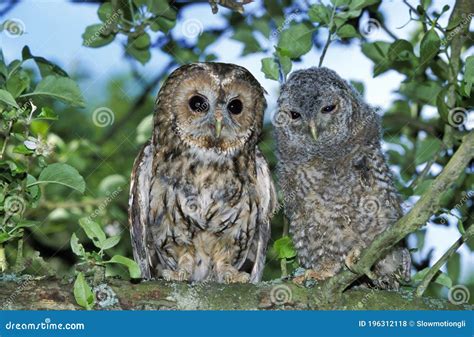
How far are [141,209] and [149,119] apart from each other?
85 cm

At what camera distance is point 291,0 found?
4.68 meters

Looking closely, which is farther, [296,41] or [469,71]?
[296,41]

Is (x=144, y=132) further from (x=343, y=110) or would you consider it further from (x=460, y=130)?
(x=460, y=130)

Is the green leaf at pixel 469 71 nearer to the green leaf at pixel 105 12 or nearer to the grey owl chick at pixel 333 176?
the grey owl chick at pixel 333 176

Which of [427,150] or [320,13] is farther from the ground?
[320,13]

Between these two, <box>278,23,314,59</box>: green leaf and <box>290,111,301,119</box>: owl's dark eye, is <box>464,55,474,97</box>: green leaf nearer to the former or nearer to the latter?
<box>278,23,314,59</box>: green leaf

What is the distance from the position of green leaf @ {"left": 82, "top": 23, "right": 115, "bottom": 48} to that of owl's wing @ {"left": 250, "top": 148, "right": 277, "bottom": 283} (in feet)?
3.69

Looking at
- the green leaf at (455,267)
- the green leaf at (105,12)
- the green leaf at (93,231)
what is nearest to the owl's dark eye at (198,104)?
the green leaf at (105,12)

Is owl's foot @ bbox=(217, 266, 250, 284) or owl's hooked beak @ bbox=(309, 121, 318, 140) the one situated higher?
owl's hooked beak @ bbox=(309, 121, 318, 140)

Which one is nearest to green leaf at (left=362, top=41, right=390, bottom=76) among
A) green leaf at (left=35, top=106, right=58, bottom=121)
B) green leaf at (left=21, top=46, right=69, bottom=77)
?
green leaf at (left=21, top=46, right=69, bottom=77)

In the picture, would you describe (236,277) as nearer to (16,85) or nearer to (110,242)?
(110,242)

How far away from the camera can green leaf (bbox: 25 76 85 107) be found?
10.6ft

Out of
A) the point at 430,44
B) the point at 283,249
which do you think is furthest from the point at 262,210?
the point at 430,44

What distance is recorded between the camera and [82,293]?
2.79 meters
